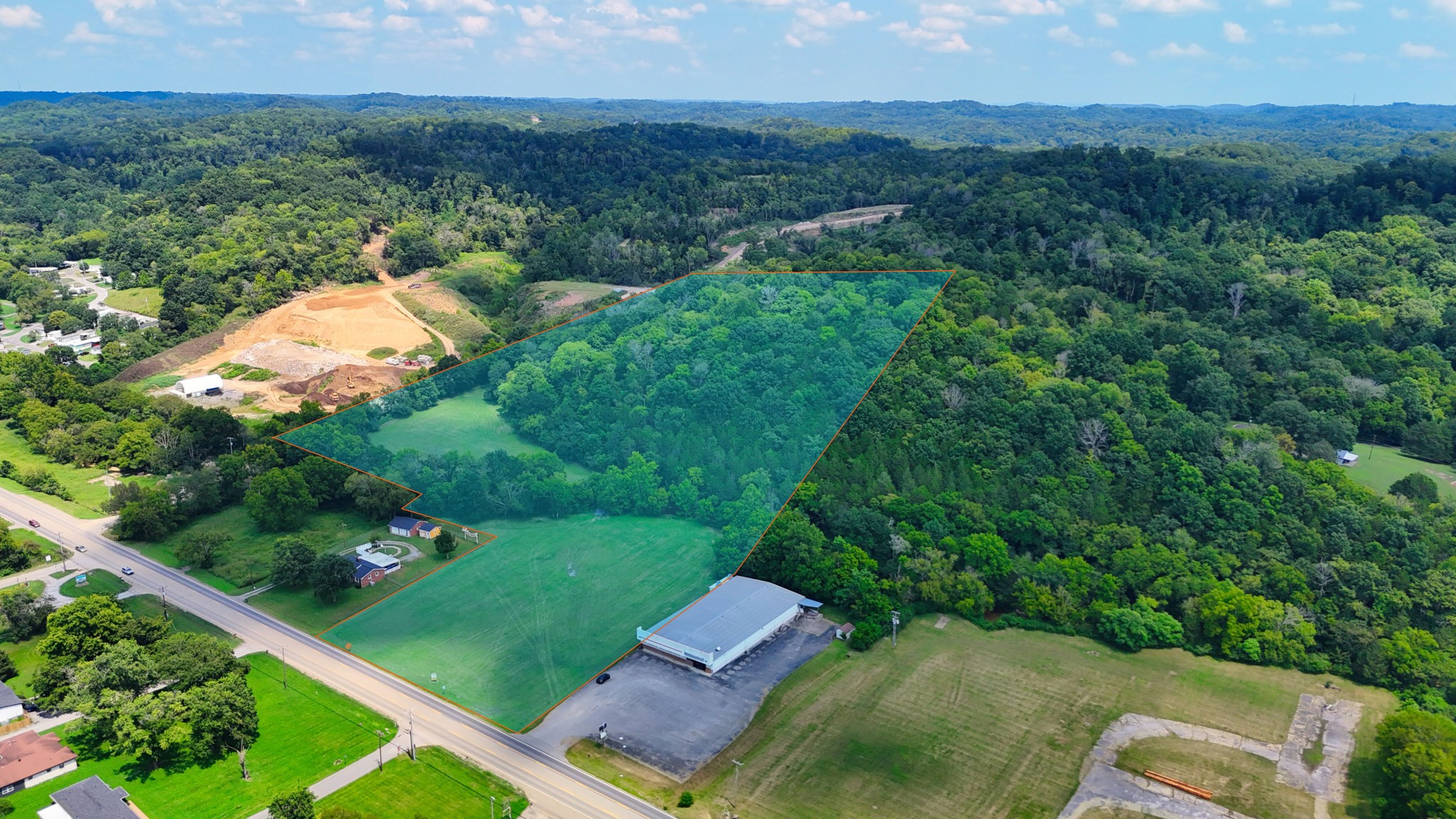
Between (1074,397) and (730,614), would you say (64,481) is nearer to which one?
(730,614)

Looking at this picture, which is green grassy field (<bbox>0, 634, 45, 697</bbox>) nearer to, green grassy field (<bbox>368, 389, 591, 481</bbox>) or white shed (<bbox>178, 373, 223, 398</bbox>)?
white shed (<bbox>178, 373, 223, 398</bbox>)

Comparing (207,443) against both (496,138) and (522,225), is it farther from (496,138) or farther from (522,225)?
(496,138)

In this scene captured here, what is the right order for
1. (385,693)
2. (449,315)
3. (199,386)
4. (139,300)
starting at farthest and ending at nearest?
(139,300), (449,315), (199,386), (385,693)

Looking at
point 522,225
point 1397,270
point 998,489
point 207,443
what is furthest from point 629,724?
point 522,225

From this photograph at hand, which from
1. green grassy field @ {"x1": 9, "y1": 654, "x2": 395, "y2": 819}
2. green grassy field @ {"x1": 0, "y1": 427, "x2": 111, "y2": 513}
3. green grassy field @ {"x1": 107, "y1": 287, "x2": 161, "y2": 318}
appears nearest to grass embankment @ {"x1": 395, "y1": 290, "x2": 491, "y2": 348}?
green grassy field @ {"x1": 0, "y1": 427, "x2": 111, "y2": 513}

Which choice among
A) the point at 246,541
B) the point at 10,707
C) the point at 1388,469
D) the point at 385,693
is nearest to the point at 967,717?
the point at 385,693
